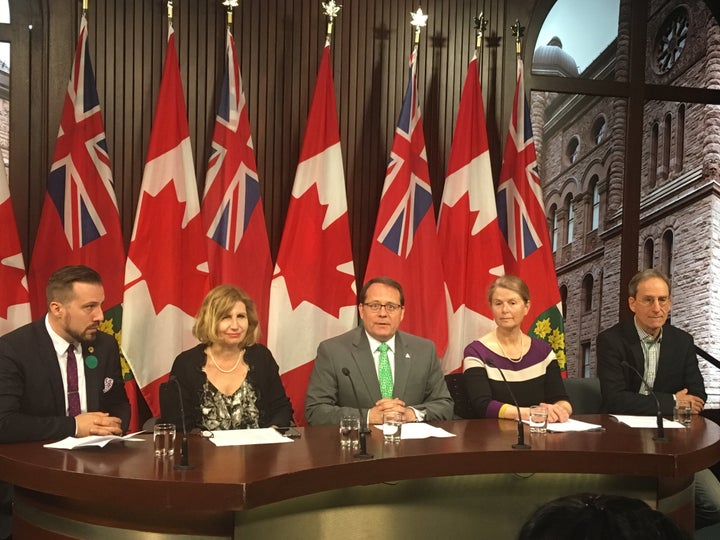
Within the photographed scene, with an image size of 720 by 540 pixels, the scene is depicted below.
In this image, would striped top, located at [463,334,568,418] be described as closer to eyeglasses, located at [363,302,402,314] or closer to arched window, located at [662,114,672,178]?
eyeglasses, located at [363,302,402,314]

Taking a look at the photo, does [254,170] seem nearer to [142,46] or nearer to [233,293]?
[142,46]

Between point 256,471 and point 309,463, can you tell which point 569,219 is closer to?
point 309,463

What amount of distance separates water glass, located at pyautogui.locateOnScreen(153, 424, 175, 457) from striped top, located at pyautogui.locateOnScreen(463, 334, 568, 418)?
5.37 feet

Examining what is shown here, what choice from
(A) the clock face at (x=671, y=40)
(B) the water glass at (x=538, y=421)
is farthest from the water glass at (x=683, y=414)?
(A) the clock face at (x=671, y=40)

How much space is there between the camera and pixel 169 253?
4.43 m

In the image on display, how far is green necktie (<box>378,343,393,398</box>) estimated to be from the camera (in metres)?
3.80

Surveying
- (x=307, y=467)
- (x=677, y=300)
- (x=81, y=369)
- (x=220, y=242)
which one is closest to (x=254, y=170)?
(x=220, y=242)

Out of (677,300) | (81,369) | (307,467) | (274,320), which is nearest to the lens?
(307,467)

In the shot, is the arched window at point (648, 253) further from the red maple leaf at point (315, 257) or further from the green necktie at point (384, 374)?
the green necktie at point (384, 374)

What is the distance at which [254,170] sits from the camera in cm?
470

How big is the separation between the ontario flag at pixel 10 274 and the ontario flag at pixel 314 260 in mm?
1339

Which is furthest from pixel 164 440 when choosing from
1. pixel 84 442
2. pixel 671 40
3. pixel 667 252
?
pixel 671 40

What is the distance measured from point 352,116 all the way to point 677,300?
2818mm

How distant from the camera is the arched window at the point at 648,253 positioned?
232 inches
